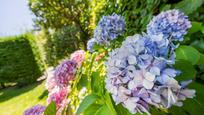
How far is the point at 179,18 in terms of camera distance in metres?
1.29

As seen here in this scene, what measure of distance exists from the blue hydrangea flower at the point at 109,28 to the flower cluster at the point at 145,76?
81 centimetres

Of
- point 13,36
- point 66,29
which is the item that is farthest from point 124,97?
point 66,29

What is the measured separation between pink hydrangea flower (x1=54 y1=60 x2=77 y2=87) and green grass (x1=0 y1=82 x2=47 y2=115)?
6403mm

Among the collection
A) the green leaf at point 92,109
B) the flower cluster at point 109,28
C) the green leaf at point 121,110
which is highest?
the flower cluster at point 109,28

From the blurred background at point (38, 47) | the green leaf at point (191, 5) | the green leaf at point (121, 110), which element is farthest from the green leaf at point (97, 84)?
the blurred background at point (38, 47)

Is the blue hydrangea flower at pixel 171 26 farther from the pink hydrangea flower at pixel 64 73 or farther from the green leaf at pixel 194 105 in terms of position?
the pink hydrangea flower at pixel 64 73

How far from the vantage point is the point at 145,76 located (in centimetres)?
87

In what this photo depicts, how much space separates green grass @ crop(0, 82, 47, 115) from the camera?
29.0 ft

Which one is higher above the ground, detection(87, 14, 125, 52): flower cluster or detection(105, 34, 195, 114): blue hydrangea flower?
detection(87, 14, 125, 52): flower cluster

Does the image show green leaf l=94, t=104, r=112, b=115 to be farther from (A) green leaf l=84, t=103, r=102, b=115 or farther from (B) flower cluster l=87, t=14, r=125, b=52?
(B) flower cluster l=87, t=14, r=125, b=52

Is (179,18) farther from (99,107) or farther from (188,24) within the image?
(99,107)

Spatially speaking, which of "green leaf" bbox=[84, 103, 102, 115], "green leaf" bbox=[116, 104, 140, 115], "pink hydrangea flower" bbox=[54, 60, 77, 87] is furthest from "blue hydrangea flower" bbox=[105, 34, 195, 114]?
"pink hydrangea flower" bbox=[54, 60, 77, 87]

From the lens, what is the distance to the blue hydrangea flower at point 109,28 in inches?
69.9

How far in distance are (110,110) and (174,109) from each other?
7.2 inches
